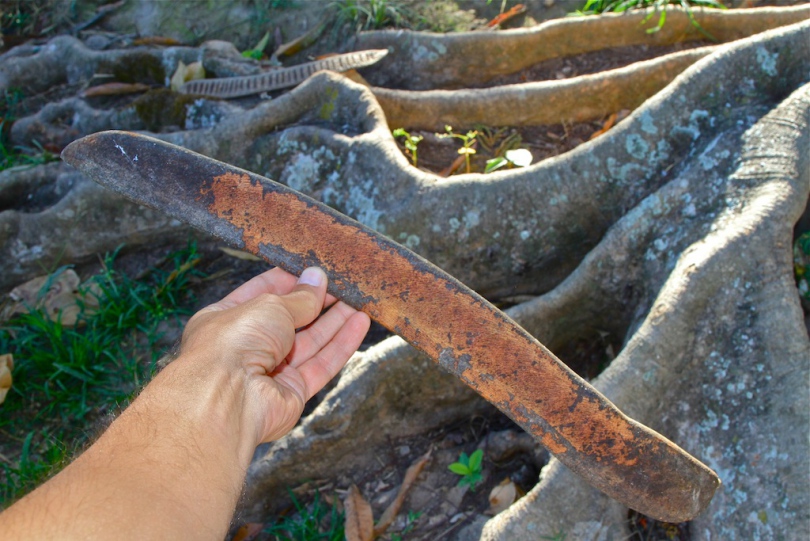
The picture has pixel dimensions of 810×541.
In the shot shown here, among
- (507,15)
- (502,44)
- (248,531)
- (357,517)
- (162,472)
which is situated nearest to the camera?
(162,472)

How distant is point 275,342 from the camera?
1886 mm

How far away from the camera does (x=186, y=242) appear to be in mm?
3727

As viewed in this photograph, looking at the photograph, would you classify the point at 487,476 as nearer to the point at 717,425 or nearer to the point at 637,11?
the point at 717,425

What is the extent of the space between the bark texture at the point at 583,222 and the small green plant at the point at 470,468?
294mm

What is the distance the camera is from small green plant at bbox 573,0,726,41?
4.10 m

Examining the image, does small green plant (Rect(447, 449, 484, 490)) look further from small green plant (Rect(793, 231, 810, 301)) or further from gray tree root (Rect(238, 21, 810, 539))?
small green plant (Rect(793, 231, 810, 301))

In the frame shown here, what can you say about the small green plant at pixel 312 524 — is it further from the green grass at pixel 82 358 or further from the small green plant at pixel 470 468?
the green grass at pixel 82 358

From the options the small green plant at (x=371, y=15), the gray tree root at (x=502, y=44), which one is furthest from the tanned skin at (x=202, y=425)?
the small green plant at (x=371, y=15)

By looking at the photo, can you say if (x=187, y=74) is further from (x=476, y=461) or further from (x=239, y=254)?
(x=476, y=461)

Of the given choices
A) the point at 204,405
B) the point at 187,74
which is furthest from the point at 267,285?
the point at 187,74

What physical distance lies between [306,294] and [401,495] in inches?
42.2

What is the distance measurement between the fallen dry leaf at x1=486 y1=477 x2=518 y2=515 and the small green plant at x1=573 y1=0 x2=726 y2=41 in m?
2.96

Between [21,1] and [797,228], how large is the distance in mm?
5566

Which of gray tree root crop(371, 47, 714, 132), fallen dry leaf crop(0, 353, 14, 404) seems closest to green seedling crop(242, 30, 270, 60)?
gray tree root crop(371, 47, 714, 132)
